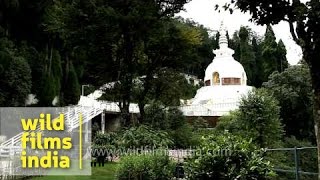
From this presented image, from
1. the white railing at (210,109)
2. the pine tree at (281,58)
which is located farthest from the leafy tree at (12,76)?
the pine tree at (281,58)

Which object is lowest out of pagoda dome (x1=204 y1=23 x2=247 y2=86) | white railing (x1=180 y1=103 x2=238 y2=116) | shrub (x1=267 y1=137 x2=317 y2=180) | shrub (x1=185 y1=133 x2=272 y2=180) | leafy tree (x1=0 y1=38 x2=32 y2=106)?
shrub (x1=267 y1=137 x2=317 y2=180)

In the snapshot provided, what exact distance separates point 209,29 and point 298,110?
43.7 metres

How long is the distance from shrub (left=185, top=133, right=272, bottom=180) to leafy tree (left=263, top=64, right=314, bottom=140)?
1806cm

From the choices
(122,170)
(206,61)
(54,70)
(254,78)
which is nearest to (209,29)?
(206,61)

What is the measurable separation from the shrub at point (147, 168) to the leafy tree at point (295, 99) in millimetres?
16229

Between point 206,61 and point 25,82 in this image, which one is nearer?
point 25,82

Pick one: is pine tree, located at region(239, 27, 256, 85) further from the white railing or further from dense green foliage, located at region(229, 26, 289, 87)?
the white railing

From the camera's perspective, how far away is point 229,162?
9.02 metres

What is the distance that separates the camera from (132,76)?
19.8 metres

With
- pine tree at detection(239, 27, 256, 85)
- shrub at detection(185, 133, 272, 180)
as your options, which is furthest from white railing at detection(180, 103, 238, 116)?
shrub at detection(185, 133, 272, 180)

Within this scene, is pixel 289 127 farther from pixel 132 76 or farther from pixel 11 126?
pixel 11 126

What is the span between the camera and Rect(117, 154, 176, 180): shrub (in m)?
11.8

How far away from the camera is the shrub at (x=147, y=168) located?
1176cm

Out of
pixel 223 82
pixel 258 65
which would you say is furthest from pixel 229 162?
pixel 258 65
